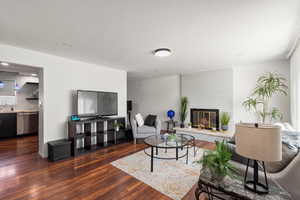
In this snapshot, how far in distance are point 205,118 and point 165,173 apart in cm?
332

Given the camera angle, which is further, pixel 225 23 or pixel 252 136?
pixel 225 23

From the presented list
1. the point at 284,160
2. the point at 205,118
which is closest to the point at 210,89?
the point at 205,118

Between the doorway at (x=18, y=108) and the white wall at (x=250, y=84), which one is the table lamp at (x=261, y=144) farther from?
the doorway at (x=18, y=108)

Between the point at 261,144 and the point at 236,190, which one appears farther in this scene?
the point at 236,190

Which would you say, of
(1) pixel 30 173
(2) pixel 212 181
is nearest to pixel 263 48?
(2) pixel 212 181

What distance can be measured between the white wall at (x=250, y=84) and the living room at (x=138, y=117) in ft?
0.09

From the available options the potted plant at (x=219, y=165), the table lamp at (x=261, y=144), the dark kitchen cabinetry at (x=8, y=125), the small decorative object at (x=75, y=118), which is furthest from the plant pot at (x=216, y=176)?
the dark kitchen cabinetry at (x=8, y=125)

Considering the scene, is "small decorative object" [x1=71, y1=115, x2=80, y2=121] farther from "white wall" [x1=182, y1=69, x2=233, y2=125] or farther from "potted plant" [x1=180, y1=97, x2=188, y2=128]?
"white wall" [x1=182, y1=69, x2=233, y2=125]

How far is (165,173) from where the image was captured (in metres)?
2.48

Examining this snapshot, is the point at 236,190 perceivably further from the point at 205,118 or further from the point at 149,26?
the point at 205,118

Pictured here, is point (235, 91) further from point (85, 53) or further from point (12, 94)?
point (12, 94)

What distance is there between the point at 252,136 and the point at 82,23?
8.04 feet

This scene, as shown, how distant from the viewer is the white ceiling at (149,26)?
1.61 meters

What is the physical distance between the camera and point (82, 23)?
1.98m
